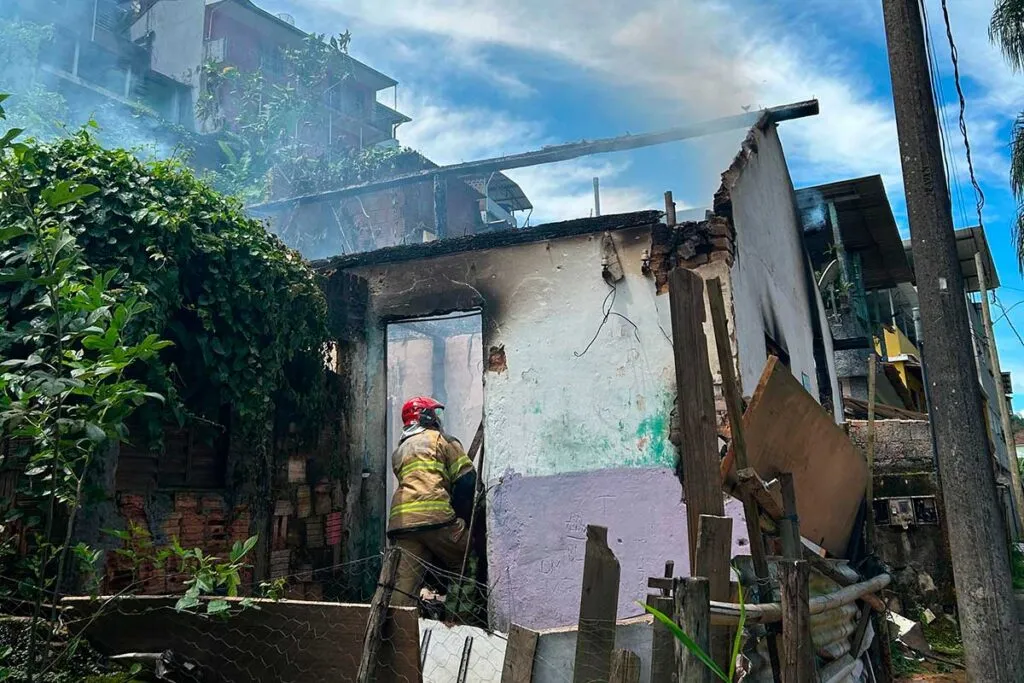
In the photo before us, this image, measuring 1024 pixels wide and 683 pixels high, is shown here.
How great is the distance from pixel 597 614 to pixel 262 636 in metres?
1.56

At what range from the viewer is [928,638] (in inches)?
336

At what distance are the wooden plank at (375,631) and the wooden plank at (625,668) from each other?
0.99 m

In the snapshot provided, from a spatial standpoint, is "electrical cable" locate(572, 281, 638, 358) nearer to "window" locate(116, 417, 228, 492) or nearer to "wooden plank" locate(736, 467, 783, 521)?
"window" locate(116, 417, 228, 492)

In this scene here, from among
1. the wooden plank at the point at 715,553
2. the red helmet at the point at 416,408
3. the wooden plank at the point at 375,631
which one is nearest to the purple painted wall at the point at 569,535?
the red helmet at the point at 416,408

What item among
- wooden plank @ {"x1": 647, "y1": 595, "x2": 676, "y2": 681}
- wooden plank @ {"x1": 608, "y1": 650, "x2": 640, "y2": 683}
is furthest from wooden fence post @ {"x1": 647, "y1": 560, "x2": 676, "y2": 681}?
wooden plank @ {"x1": 608, "y1": 650, "x2": 640, "y2": 683}

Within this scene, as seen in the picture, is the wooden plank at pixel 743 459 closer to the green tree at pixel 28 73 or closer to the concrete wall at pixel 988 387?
the green tree at pixel 28 73

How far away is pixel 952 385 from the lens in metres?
4.84

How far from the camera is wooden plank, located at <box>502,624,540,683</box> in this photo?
3.38 m

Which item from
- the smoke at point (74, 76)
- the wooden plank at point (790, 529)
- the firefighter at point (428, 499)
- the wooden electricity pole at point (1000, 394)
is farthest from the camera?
the smoke at point (74, 76)

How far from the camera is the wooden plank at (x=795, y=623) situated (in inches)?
123

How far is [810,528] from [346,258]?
5.55 metres

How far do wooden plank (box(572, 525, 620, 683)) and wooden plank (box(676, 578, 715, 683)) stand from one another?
449mm

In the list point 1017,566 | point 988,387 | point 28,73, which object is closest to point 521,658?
point 1017,566

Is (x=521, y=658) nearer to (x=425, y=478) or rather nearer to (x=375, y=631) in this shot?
(x=375, y=631)
